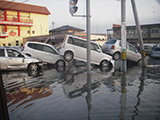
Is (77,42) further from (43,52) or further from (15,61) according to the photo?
(15,61)

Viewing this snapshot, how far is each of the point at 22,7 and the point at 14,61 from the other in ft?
→ 122

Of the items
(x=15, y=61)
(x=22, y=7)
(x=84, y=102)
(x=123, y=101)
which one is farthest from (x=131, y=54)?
(x=22, y=7)

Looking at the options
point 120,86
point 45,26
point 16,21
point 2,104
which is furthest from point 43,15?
point 2,104

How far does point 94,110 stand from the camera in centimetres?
451

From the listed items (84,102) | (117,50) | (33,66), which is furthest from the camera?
(117,50)

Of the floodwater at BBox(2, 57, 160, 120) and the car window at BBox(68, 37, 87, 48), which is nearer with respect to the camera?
the floodwater at BBox(2, 57, 160, 120)

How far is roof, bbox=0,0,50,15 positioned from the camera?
41062 mm

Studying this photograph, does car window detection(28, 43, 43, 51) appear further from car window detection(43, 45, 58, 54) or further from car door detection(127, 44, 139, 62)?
car door detection(127, 44, 139, 62)

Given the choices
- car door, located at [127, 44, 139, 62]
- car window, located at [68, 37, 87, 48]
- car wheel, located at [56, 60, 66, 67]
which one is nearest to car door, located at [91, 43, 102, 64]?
car window, located at [68, 37, 87, 48]

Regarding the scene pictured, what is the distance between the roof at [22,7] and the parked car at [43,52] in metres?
32.6

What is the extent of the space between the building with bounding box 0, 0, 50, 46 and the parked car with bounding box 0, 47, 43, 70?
30.4m

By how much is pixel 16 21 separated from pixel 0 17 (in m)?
3.68

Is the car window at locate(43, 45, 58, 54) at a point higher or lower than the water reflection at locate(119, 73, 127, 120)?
higher

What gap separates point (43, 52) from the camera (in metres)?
13.3
